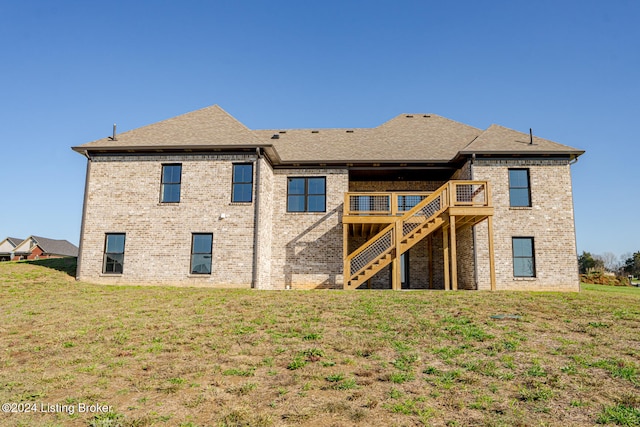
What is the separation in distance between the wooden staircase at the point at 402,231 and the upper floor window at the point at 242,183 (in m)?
4.48

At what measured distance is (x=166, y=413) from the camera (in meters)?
5.45

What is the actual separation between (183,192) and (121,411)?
12.8 m

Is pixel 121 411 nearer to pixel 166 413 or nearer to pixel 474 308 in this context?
pixel 166 413

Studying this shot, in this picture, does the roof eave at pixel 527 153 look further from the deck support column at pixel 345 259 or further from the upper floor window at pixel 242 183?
the upper floor window at pixel 242 183

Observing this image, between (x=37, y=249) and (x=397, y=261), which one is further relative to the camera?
(x=37, y=249)

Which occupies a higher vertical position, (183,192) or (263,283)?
(183,192)

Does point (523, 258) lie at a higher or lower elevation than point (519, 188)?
lower

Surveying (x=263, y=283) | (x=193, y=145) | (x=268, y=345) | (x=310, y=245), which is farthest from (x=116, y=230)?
(x=268, y=345)

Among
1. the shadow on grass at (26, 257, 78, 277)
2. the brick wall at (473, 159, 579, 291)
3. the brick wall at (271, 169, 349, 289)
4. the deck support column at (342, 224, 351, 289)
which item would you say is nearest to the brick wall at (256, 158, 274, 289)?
the brick wall at (271, 169, 349, 289)

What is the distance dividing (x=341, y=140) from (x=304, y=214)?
509 centimetres

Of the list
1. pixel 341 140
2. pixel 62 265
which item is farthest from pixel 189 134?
pixel 62 265

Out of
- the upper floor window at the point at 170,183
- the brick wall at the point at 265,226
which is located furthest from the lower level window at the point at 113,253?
the brick wall at the point at 265,226

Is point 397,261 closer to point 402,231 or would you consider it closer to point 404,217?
point 402,231

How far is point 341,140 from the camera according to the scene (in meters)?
21.8
